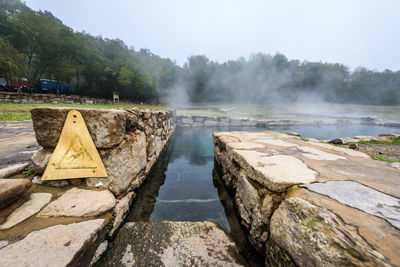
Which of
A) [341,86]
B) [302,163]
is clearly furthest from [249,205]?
[341,86]

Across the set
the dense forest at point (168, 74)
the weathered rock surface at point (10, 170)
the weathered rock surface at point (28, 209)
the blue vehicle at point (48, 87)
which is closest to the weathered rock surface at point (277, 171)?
Answer: the weathered rock surface at point (28, 209)

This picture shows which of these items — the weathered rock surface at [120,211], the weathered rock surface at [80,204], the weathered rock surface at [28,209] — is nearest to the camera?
the weathered rock surface at [28,209]

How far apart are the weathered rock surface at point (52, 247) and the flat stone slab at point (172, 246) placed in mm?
252

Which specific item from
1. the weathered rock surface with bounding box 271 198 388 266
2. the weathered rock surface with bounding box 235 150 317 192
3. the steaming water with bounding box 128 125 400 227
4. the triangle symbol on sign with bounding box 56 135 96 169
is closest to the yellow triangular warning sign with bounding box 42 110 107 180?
the triangle symbol on sign with bounding box 56 135 96 169

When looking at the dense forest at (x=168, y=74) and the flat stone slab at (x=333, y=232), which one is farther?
the dense forest at (x=168, y=74)

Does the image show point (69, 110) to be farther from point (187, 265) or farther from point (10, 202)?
point (187, 265)

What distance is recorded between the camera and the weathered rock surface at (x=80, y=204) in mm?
907

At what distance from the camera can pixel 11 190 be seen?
2.87 feet

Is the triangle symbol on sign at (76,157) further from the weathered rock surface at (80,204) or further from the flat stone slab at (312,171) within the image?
the flat stone slab at (312,171)

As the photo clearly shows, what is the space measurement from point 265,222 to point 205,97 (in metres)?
16.2

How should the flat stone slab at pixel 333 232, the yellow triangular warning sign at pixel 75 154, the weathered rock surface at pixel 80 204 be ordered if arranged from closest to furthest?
1. the flat stone slab at pixel 333 232
2. the weathered rock surface at pixel 80 204
3. the yellow triangular warning sign at pixel 75 154

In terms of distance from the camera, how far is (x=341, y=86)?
19312 millimetres

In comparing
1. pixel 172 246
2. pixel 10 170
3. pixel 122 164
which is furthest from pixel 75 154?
pixel 172 246

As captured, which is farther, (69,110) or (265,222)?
(69,110)
